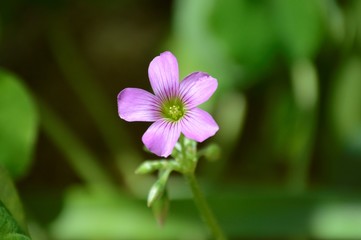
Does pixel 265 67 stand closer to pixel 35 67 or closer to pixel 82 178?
pixel 82 178

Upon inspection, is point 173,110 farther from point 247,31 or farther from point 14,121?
point 247,31

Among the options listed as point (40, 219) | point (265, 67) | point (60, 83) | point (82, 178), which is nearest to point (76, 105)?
point (60, 83)

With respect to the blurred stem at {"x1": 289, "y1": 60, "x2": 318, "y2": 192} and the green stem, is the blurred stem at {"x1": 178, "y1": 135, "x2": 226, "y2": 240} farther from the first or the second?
the blurred stem at {"x1": 289, "y1": 60, "x2": 318, "y2": 192}

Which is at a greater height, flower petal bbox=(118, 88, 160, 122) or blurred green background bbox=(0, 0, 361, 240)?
blurred green background bbox=(0, 0, 361, 240)

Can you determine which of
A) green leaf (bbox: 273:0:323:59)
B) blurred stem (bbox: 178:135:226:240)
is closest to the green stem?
blurred stem (bbox: 178:135:226:240)

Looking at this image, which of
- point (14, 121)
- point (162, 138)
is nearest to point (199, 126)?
point (162, 138)

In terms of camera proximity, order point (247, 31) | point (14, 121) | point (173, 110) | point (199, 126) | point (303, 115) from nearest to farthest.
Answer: point (199, 126), point (173, 110), point (14, 121), point (247, 31), point (303, 115)
